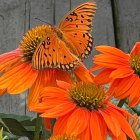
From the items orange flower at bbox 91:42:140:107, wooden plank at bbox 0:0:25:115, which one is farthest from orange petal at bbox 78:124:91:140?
wooden plank at bbox 0:0:25:115

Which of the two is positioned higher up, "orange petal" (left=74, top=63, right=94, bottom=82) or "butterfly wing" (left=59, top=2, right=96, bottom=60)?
"butterfly wing" (left=59, top=2, right=96, bottom=60)

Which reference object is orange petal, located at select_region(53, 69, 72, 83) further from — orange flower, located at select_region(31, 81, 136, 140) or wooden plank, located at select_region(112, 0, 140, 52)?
wooden plank, located at select_region(112, 0, 140, 52)

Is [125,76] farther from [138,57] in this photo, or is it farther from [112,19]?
[112,19]

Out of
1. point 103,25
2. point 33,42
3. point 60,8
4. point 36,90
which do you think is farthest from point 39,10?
point 36,90

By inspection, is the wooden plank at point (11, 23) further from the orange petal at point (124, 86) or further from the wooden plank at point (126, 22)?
the orange petal at point (124, 86)

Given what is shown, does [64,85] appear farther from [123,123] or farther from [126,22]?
[126,22]

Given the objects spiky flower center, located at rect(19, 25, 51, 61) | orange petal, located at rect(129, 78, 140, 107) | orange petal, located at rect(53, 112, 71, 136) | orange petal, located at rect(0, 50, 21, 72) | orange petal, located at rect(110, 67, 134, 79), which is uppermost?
spiky flower center, located at rect(19, 25, 51, 61)
